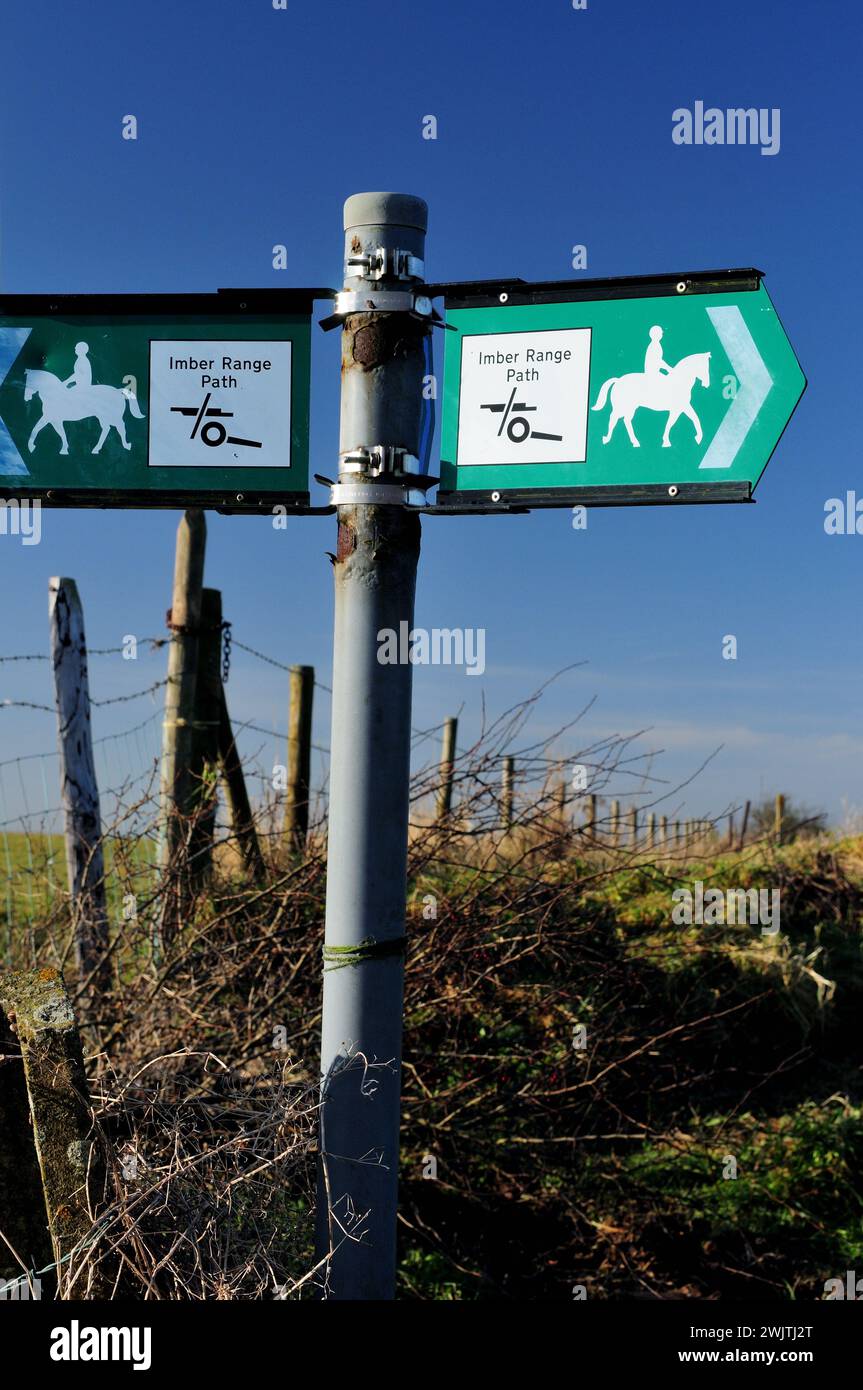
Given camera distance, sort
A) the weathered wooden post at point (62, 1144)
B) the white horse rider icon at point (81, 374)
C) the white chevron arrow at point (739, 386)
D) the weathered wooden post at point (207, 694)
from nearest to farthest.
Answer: the weathered wooden post at point (62, 1144) < the white chevron arrow at point (739, 386) < the white horse rider icon at point (81, 374) < the weathered wooden post at point (207, 694)

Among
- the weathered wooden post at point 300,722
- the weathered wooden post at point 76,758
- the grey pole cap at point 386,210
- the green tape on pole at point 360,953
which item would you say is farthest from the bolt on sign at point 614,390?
the weathered wooden post at point 300,722

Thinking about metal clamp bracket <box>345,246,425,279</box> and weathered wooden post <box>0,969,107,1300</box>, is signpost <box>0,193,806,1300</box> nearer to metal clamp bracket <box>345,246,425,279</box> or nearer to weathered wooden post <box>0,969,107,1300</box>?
metal clamp bracket <box>345,246,425,279</box>

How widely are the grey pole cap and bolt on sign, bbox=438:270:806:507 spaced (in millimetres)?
237

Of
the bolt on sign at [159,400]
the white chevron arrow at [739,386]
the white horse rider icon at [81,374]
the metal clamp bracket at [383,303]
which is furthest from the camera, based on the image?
the white horse rider icon at [81,374]

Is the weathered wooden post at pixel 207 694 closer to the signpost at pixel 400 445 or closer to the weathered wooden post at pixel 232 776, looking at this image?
the weathered wooden post at pixel 232 776

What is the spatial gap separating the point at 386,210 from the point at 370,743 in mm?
1600

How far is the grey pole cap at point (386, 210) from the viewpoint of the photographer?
3883 millimetres

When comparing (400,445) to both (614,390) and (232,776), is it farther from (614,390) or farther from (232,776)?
(232,776)

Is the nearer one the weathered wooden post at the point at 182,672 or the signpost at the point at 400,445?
the signpost at the point at 400,445

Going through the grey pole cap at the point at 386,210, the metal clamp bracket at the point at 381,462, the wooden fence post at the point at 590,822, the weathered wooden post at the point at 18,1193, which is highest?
the grey pole cap at the point at 386,210

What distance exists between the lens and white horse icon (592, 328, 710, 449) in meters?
3.84

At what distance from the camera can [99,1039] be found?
6.18m

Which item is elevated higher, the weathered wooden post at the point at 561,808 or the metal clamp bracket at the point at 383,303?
the metal clamp bracket at the point at 383,303
